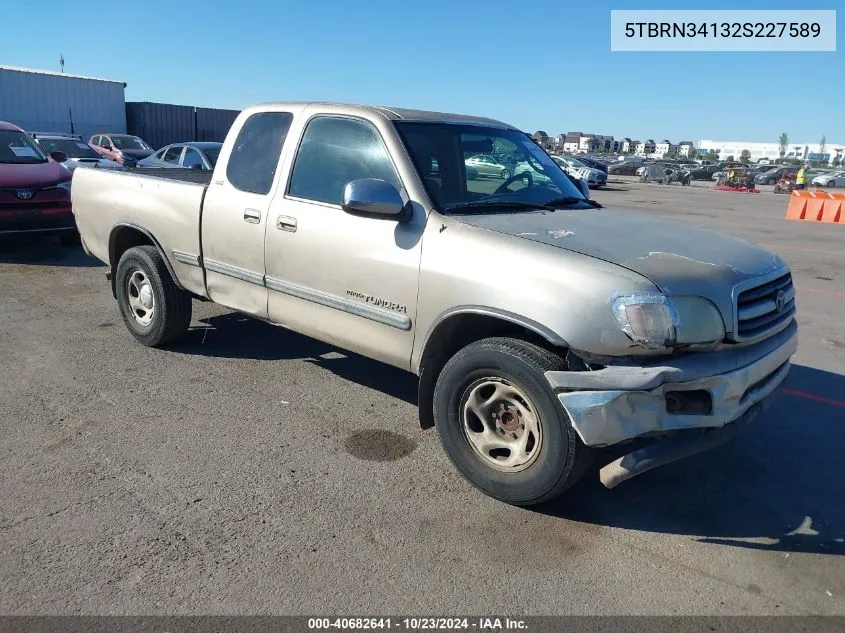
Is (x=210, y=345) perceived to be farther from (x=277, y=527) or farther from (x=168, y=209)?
(x=277, y=527)

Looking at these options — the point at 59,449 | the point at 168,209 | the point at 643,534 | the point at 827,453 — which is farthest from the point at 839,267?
the point at 59,449

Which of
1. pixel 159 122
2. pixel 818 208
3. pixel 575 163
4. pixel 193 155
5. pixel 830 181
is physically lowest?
pixel 818 208

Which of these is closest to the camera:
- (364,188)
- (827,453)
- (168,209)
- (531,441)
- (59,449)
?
(531,441)

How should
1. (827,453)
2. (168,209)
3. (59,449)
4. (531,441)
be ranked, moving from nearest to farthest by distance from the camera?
(531,441) < (59,449) < (827,453) < (168,209)

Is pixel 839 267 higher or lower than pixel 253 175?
lower

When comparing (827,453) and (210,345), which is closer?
(827,453)

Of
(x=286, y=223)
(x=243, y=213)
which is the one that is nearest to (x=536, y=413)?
(x=286, y=223)

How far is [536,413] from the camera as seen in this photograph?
3.26 meters

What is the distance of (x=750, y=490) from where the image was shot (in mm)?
3713

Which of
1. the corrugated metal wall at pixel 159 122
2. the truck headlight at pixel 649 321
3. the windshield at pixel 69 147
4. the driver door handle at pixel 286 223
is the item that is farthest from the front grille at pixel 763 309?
the corrugated metal wall at pixel 159 122

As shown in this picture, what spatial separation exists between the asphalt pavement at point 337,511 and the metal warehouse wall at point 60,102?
94.8 feet

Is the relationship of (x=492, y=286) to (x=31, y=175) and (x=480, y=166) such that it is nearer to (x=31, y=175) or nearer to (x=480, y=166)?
(x=480, y=166)

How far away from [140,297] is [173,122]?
32716mm

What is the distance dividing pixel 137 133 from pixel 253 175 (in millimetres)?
33652
